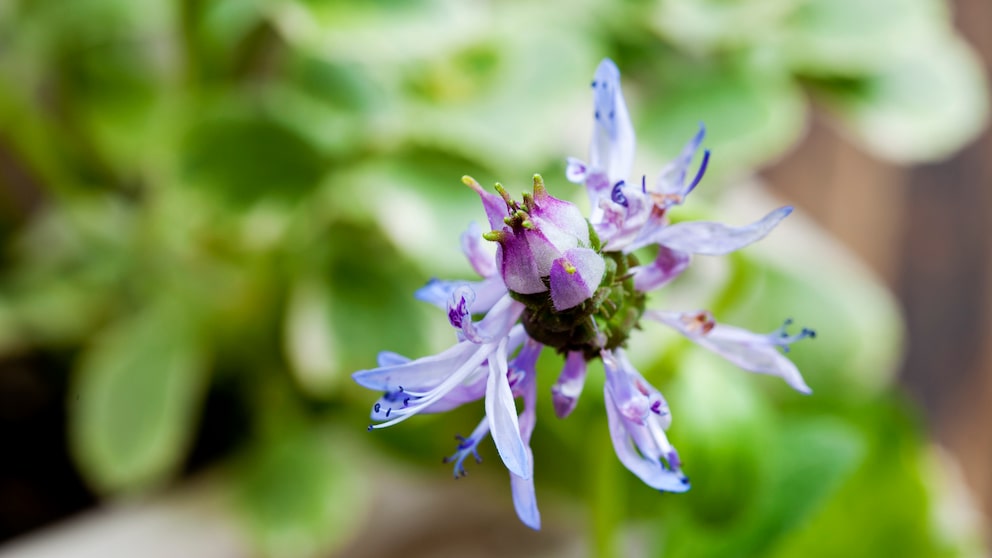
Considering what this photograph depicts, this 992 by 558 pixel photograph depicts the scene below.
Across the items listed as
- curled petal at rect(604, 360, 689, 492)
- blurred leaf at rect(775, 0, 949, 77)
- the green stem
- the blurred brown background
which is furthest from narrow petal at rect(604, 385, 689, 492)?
the blurred brown background

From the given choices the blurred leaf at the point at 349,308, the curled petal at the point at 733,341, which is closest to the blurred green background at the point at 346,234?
the blurred leaf at the point at 349,308

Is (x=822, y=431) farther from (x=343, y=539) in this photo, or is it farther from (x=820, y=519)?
(x=343, y=539)

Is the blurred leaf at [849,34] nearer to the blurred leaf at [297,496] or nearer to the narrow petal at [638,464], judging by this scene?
the blurred leaf at [297,496]

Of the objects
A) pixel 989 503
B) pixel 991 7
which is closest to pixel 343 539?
pixel 989 503

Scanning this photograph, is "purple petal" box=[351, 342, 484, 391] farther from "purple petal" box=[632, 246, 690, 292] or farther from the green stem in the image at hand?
the green stem

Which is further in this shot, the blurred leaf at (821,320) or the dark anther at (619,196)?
the blurred leaf at (821,320)

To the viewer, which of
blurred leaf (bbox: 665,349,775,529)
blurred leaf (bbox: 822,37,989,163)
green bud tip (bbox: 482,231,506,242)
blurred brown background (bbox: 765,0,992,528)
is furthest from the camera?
blurred brown background (bbox: 765,0,992,528)
